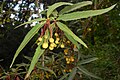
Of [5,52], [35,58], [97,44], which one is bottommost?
[5,52]

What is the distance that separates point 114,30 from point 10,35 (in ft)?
11.6

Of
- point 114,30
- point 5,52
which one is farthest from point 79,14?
point 5,52

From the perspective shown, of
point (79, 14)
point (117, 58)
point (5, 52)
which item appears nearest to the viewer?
point (79, 14)

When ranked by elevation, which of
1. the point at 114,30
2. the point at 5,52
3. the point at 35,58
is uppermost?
the point at 35,58

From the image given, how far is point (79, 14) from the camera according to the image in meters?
0.63

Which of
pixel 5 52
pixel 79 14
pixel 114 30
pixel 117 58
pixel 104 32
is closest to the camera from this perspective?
pixel 79 14

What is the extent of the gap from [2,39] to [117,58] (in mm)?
3676

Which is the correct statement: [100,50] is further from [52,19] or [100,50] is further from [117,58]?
[52,19]

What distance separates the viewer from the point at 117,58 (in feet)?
4.80

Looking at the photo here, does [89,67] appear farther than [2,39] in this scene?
No

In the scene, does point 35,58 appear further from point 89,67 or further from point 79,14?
point 89,67

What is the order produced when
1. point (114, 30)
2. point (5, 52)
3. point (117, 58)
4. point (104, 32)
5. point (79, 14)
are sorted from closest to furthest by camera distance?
1. point (79, 14)
2. point (117, 58)
3. point (114, 30)
4. point (104, 32)
5. point (5, 52)

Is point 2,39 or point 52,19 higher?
point 52,19

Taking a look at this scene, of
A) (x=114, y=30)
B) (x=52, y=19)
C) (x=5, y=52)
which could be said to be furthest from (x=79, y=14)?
(x=5, y=52)
